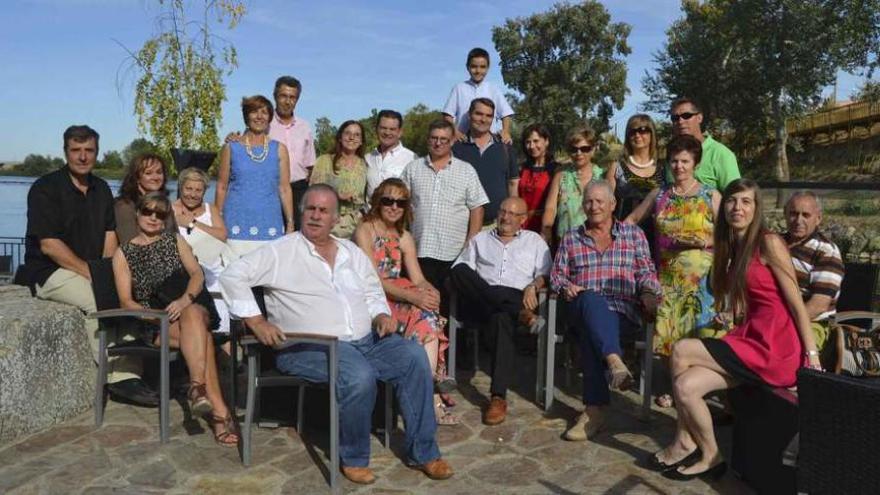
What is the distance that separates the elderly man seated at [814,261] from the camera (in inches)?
159

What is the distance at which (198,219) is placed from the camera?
17.5ft

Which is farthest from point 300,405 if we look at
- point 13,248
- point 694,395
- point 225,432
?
point 13,248

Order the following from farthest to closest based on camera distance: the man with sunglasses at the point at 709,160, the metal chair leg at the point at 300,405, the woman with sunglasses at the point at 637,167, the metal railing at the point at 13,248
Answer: the metal railing at the point at 13,248 → the woman with sunglasses at the point at 637,167 → the man with sunglasses at the point at 709,160 → the metal chair leg at the point at 300,405

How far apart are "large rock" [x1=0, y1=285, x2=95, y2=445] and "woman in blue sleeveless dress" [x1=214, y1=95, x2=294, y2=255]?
52.5 inches

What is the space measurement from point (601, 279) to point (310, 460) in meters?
2.03

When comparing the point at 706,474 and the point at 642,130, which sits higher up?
the point at 642,130

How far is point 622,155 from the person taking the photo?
5.58 metres

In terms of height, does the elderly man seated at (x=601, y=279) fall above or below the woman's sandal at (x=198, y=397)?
above

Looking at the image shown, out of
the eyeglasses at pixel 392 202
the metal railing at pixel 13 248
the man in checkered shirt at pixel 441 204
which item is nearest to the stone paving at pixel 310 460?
the man in checkered shirt at pixel 441 204

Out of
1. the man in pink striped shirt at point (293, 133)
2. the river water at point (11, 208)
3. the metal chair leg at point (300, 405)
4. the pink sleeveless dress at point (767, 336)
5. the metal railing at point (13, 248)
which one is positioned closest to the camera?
the pink sleeveless dress at point (767, 336)

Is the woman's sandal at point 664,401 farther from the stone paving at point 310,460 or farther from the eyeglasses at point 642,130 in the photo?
the eyeglasses at point 642,130

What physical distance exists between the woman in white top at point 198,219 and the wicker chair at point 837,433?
3812mm

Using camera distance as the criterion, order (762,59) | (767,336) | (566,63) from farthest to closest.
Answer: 1. (566,63)
2. (762,59)
3. (767,336)

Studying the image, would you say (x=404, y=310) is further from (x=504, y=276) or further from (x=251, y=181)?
(x=251, y=181)
